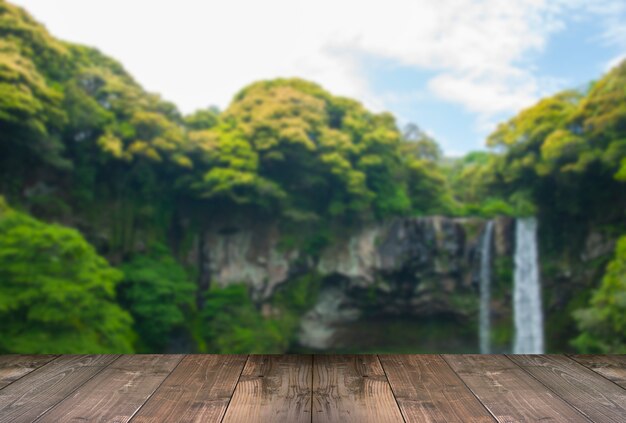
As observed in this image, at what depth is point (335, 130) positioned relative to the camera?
9.16 meters

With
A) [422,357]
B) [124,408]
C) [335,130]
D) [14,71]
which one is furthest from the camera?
[335,130]

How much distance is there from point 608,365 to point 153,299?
6.97 metres

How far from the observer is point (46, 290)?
5.31 m

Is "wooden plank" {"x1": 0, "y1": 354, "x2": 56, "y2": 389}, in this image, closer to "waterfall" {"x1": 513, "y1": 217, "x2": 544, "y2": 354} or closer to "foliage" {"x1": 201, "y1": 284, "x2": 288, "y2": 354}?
"foliage" {"x1": 201, "y1": 284, "x2": 288, "y2": 354}

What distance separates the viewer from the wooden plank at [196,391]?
0.98 metres

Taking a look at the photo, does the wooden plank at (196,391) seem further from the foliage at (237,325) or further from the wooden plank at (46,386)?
the foliage at (237,325)

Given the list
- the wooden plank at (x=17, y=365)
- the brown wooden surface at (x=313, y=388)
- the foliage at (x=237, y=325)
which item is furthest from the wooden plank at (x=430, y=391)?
the foliage at (x=237, y=325)

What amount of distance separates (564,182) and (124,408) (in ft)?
28.2

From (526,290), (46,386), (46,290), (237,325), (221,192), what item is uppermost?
(221,192)

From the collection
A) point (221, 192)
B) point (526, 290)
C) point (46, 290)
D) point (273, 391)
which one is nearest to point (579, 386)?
point (273, 391)

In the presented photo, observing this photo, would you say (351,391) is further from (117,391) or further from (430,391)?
(117,391)

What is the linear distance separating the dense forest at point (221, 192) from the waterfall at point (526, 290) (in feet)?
0.64

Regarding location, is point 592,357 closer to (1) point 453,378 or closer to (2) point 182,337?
(1) point 453,378

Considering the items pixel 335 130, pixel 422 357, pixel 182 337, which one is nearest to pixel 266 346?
pixel 182 337
